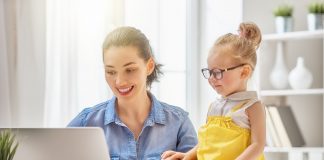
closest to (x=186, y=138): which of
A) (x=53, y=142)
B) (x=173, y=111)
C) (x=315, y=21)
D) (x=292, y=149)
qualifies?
(x=173, y=111)

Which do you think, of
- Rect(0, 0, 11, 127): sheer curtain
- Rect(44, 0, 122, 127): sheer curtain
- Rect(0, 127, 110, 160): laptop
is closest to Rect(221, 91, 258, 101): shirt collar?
Rect(0, 127, 110, 160): laptop

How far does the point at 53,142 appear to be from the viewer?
150 cm

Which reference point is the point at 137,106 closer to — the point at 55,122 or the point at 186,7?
the point at 55,122

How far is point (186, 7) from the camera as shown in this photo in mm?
4082

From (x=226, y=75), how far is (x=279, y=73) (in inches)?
83.8

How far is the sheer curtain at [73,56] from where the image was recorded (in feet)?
9.26

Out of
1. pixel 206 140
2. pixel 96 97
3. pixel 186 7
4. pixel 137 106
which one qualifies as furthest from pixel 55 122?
pixel 186 7

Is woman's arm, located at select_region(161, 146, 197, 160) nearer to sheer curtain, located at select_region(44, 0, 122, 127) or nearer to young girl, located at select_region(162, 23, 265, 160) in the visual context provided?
young girl, located at select_region(162, 23, 265, 160)

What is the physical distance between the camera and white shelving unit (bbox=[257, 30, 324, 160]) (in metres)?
3.65

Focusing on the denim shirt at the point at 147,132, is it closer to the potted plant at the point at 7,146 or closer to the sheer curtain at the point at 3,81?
the potted plant at the point at 7,146

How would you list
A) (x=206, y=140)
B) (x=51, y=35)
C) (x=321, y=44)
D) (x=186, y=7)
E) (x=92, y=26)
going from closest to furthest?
1. (x=206, y=140)
2. (x=51, y=35)
3. (x=92, y=26)
4. (x=321, y=44)
5. (x=186, y=7)

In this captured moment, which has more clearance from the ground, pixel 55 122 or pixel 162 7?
pixel 162 7

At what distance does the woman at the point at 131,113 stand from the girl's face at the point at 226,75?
281 millimetres

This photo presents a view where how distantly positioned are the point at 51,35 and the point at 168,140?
111 centimetres
